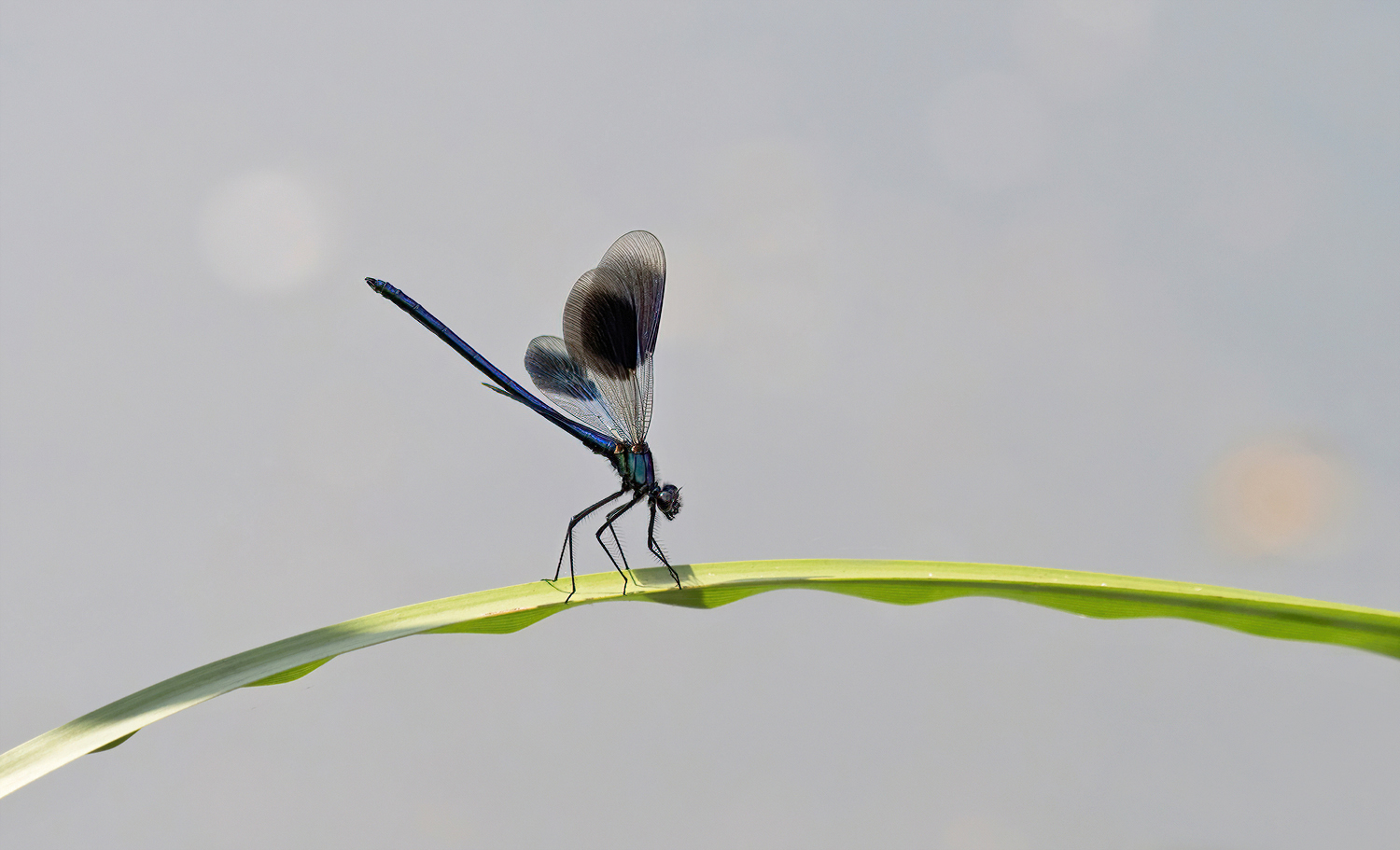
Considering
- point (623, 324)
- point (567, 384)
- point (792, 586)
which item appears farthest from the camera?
point (567, 384)

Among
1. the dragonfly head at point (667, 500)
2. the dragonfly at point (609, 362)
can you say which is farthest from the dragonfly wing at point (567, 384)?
the dragonfly head at point (667, 500)

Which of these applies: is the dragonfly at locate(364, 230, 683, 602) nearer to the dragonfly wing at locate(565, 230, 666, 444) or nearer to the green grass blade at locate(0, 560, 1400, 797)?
the dragonfly wing at locate(565, 230, 666, 444)

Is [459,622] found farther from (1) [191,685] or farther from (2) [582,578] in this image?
(2) [582,578]

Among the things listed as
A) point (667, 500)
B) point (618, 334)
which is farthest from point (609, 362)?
point (667, 500)

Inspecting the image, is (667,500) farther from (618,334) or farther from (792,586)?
(792,586)

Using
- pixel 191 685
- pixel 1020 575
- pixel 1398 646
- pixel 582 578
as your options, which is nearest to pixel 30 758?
pixel 191 685

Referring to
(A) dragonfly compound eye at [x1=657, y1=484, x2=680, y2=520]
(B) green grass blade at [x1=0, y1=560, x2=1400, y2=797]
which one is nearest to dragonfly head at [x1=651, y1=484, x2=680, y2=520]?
(A) dragonfly compound eye at [x1=657, y1=484, x2=680, y2=520]

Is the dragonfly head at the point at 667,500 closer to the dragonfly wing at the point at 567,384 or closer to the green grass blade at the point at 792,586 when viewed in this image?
the dragonfly wing at the point at 567,384
